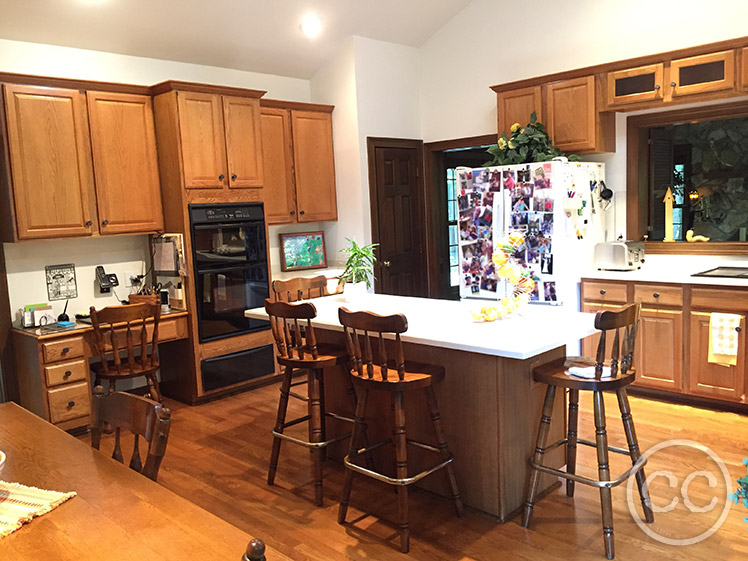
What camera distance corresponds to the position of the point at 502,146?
498 cm

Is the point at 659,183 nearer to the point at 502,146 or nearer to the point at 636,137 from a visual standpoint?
the point at 636,137

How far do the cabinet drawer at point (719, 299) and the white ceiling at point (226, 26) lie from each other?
337cm

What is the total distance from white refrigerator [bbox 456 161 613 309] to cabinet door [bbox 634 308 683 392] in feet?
1.81

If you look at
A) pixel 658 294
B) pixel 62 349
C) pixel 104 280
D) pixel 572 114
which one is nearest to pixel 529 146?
pixel 572 114

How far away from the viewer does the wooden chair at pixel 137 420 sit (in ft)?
5.61

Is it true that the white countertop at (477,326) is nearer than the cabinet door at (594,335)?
Yes

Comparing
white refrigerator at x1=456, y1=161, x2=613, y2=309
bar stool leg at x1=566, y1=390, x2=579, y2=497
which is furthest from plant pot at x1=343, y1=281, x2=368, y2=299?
white refrigerator at x1=456, y1=161, x2=613, y2=309

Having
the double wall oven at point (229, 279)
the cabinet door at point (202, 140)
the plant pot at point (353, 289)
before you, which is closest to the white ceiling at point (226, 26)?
the cabinet door at point (202, 140)

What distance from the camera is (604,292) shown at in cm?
461

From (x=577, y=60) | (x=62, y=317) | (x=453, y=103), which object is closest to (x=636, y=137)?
(x=577, y=60)

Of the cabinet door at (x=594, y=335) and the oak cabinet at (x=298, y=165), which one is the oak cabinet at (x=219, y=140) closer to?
the oak cabinet at (x=298, y=165)

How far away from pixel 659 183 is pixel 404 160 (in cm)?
235

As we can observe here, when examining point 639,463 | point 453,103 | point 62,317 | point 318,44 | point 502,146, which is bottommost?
point 639,463

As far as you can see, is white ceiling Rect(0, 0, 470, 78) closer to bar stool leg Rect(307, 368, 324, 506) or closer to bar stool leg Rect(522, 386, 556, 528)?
bar stool leg Rect(307, 368, 324, 506)
